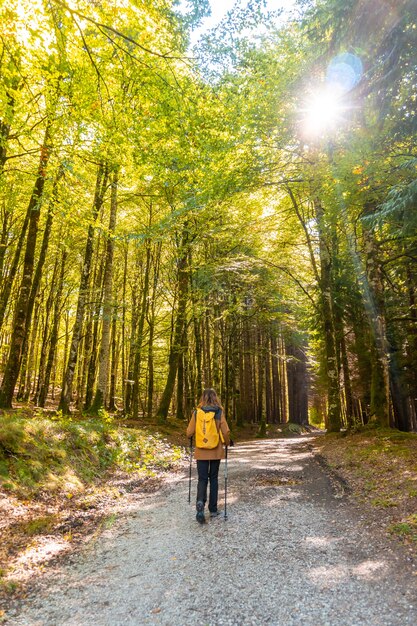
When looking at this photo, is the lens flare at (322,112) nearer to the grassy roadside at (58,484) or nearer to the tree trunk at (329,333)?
the tree trunk at (329,333)

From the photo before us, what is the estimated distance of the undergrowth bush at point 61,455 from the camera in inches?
246

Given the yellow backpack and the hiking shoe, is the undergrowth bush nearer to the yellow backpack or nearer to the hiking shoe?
the hiking shoe

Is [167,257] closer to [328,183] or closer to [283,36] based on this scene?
[283,36]

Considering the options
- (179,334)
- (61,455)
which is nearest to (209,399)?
(61,455)

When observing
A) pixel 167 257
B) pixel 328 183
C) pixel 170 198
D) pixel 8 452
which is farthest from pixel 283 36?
pixel 8 452

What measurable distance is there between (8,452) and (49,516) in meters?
1.40

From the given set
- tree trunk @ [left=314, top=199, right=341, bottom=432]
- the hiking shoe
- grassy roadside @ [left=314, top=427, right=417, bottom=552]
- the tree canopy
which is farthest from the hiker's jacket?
tree trunk @ [left=314, top=199, right=341, bottom=432]

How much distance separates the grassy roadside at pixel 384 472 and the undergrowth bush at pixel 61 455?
4.87 m

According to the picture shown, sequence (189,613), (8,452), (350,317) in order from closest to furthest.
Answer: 1. (189,613)
2. (8,452)
3. (350,317)

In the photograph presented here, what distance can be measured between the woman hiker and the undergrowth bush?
8.62 feet

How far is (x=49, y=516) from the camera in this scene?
5.69 meters

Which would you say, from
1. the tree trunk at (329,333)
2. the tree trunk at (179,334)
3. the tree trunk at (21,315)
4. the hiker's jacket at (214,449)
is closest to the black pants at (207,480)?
the hiker's jacket at (214,449)

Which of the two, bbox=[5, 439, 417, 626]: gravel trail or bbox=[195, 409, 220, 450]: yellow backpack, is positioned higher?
bbox=[195, 409, 220, 450]: yellow backpack

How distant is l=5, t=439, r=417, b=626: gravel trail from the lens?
3.21 metres
